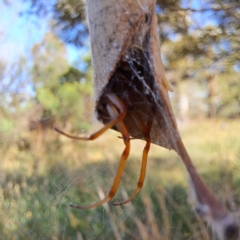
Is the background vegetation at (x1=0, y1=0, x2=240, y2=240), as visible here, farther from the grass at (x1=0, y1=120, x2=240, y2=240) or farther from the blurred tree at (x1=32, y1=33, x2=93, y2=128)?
the blurred tree at (x1=32, y1=33, x2=93, y2=128)

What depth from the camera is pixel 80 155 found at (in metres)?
0.84

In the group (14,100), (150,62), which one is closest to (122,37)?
(150,62)

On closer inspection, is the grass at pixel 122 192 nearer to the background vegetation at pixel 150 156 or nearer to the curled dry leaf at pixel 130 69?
the background vegetation at pixel 150 156

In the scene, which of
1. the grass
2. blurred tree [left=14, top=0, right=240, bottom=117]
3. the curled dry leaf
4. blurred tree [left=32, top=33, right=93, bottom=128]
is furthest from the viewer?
blurred tree [left=32, top=33, right=93, bottom=128]

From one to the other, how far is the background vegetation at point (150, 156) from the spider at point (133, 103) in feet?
0.29

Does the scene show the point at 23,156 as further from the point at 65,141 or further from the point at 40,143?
the point at 65,141

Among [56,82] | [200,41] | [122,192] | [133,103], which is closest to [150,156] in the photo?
[122,192]

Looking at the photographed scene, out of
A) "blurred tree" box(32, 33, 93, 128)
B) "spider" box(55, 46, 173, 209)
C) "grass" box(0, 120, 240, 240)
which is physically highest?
"blurred tree" box(32, 33, 93, 128)

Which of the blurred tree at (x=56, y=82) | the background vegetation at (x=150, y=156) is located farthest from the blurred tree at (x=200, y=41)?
the blurred tree at (x=56, y=82)

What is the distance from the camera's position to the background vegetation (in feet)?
1.99

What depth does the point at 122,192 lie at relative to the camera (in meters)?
0.53

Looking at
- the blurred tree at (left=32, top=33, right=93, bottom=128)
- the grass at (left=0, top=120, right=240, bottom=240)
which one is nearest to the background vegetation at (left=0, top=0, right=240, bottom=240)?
the grass at (left=0, top=120, right=240, bottom=240)

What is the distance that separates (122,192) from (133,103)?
270 millimetres

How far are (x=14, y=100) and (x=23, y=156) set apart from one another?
49cm
